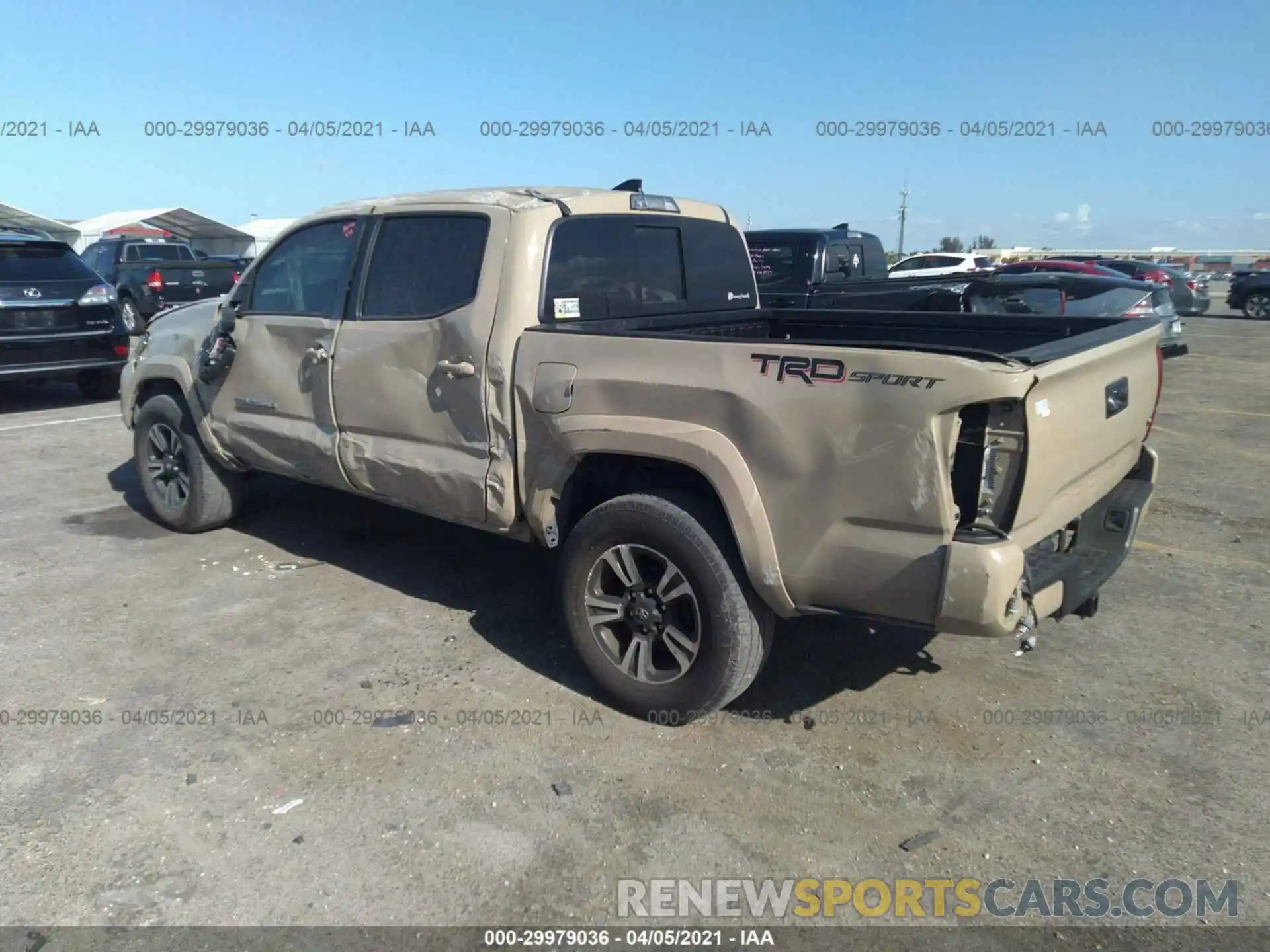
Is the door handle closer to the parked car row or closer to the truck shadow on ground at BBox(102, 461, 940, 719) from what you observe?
the truck shadow on ground at BBox(102, 461, 940, 719)

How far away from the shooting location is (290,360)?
4867 millimetres

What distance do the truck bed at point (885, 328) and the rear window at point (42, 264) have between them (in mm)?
8031

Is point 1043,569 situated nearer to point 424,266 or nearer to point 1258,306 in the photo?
point 424,266

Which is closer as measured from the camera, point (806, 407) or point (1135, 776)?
point (806, 407)

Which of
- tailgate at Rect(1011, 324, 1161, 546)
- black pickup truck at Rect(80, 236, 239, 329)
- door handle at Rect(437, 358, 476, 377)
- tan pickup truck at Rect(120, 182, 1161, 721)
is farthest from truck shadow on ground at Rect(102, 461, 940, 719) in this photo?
black pickup truck at Rect(80, 236, 239, 329)

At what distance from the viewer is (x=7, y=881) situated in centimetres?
276

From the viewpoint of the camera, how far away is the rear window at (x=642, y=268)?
13.4 ft

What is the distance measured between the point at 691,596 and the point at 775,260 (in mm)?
7867

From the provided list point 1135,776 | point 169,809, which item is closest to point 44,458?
point 169,809

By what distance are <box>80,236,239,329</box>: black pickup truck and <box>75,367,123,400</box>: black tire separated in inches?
217

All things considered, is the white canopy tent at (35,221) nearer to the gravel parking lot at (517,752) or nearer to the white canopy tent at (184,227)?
the white canopy tent at (184,227)

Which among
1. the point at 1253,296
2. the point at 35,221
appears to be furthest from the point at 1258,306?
the point at 35,221

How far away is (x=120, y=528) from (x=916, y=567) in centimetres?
526

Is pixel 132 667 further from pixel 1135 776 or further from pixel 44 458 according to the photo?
pixel 44 458
